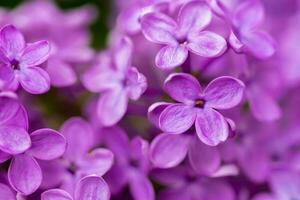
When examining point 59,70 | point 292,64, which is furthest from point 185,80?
point 292,64

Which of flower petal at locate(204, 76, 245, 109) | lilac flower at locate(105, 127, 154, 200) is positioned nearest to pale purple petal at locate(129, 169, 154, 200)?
lilac flower at locate(105, 127, 154, 200)

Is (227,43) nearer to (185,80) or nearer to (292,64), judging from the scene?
(185,80)

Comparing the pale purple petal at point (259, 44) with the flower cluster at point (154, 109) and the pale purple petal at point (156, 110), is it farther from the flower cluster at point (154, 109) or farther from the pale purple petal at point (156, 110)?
the pale purple petal at point (156, 110)

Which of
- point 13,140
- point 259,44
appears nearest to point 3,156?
point 13,140

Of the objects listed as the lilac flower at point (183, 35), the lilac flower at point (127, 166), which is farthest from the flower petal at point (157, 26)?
the lilac flower at point (127, 166)

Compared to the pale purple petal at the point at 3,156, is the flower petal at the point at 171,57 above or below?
above

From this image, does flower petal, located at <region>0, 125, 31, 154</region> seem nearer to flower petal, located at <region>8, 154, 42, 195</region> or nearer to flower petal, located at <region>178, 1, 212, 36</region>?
flower petal, located at <region>8, 154, 42, 195</region>

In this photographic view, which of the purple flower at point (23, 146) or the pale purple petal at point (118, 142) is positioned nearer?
the purple flower at point (23, 146)
